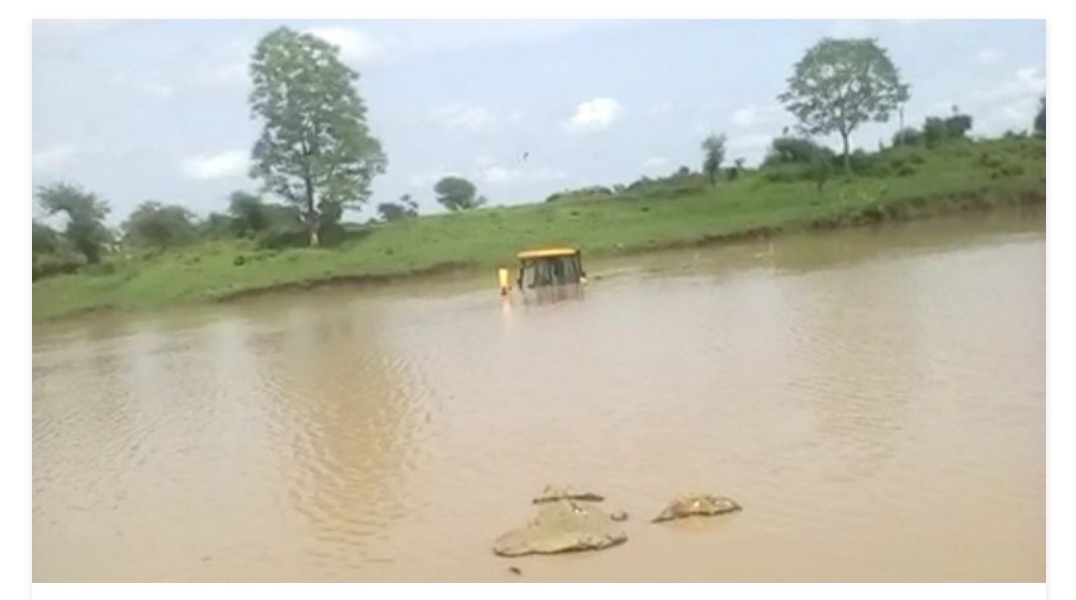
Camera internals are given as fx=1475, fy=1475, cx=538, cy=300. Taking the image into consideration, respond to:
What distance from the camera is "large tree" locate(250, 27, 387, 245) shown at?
11.9 feet

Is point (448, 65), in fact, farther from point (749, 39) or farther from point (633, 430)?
point (633, 430)

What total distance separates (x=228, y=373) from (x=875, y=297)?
5.86 ft

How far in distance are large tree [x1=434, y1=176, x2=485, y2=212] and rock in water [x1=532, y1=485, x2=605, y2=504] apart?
80cm

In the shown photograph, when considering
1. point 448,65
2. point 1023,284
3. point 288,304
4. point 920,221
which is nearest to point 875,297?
point 920,221

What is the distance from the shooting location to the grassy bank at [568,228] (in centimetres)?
380

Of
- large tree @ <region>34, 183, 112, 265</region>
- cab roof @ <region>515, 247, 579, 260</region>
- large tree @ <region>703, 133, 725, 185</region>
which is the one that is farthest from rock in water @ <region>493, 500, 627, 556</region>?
large tree @ <region>34, 183, 112, 265</region>

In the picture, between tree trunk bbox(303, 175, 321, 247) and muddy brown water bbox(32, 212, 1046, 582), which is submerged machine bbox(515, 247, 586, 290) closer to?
muddy brown water bbox(32, 212, 1046, 582)

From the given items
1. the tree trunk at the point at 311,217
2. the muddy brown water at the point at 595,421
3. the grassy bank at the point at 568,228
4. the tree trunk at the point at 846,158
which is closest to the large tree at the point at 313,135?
the tree trunk at the point at 311,217

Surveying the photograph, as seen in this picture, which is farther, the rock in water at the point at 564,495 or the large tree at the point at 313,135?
the large tree at the point at 313,135

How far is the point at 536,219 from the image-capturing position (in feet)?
12.5

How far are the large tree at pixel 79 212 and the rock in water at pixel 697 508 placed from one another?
1554 millimetres
